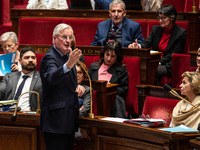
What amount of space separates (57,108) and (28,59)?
31.3 inches

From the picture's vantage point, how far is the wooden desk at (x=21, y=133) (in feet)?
5.76

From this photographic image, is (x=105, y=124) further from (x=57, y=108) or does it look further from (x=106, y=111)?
(x=106, y=111)

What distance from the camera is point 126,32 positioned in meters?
2.64

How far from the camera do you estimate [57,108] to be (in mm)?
1483

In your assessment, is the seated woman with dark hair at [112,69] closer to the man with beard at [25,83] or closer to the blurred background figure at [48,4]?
the man with beard at [25,83]

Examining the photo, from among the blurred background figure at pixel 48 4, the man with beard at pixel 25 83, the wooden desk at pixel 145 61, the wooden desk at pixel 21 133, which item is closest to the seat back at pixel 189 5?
the wooden desk at pixel 145 61

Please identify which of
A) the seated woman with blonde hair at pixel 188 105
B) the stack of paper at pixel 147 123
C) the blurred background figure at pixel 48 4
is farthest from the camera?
the blurred background figure at pixel 48 4

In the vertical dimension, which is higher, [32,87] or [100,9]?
[100,9]

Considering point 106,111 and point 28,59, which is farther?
point 28,59

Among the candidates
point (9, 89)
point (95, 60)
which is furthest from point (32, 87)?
point (95, 60)

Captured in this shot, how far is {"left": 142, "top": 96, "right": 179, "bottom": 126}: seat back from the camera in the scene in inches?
74.6

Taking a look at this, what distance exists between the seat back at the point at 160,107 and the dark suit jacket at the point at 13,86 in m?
0.54

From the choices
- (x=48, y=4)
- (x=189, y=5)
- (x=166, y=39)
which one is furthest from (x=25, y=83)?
(x=189, y=5)

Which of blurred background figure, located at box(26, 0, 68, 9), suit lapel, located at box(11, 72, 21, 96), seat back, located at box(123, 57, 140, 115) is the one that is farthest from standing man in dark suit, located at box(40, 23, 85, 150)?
blurred background figure, located at box(26, 0, 68, 9)
